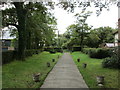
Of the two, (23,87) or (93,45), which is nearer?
(23,87)

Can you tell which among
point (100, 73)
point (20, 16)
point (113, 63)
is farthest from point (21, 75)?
point (20, 16)

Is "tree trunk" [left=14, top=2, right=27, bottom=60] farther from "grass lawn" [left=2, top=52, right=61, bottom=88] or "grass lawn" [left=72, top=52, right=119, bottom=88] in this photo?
"grass lawn" [left=72, top=52, right=119, bottom=88]

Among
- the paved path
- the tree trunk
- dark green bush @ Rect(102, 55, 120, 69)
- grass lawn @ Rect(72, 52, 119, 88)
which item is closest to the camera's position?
the paved path

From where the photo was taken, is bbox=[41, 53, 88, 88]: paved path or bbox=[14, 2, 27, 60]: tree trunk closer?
bbox=[41, 53, 88, 88]: paved path

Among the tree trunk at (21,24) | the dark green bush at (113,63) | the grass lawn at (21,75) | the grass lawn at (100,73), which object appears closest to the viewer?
the grass lawn at (21,75)

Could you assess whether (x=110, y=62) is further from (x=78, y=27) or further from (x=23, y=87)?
(x=78, y=27)

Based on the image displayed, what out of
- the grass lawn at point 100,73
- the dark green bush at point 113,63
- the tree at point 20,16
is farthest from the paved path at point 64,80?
the tree at point 20,16

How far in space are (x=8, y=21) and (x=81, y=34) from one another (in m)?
22.6

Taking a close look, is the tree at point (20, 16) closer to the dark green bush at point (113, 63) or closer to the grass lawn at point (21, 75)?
the grass lawn at point (21, 75)

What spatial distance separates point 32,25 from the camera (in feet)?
58.5

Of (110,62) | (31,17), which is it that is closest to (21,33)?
(31,17)

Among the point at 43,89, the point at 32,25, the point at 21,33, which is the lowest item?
the point at 43,89

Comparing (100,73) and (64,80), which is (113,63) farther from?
(64,80)

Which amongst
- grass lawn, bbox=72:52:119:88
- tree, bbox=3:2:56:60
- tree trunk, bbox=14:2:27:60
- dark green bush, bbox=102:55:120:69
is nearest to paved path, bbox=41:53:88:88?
grass lawn, bbox=72:52:119:88
